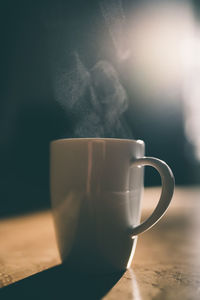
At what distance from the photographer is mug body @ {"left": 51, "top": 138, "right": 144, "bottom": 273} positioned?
1.27 feet

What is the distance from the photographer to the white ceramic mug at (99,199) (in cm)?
39

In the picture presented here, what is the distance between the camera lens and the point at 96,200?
1.26 ft

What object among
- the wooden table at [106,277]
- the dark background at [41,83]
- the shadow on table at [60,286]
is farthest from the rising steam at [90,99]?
the shadow on table at [60,286]

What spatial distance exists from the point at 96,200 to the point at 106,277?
0.33ft

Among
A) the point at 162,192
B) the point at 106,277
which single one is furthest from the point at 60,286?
the point at 162,192

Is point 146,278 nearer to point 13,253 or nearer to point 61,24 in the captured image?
point 13,253

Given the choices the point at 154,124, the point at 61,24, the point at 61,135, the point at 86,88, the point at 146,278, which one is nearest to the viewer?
the point at 146,278

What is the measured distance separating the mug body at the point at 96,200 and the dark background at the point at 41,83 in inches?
19.5

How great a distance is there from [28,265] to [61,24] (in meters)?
0.96

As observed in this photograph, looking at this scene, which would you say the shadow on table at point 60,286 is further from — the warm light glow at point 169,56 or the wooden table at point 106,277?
the warm light glow at point 169,56

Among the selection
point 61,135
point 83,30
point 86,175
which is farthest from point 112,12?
point 86,175

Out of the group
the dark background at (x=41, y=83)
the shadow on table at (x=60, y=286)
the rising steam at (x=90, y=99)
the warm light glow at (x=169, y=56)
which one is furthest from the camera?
the warm light glow at (x=169, y=56)

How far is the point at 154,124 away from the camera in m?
1.87

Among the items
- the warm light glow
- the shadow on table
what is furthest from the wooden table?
the warm light glow
